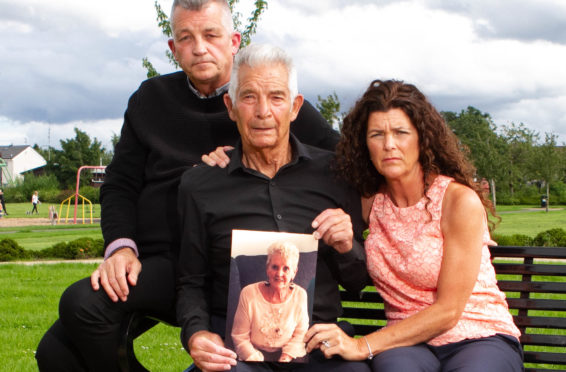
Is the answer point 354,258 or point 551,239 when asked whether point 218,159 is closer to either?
point 354,258

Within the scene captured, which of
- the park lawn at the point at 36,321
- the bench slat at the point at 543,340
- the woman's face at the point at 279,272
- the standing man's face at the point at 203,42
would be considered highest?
the standing man's face at the point at 203,42

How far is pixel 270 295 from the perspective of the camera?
99.5 inches

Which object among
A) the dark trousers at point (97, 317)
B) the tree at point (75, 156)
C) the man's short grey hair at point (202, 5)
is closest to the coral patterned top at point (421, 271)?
the dark trousers at point (97, 317)

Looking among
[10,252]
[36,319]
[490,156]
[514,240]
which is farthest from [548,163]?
[36,319]

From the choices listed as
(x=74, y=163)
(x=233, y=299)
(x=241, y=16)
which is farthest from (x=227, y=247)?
(x=74, y=163)

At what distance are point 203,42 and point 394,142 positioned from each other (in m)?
1.11

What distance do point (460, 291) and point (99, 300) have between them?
1575 mm

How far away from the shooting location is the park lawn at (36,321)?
19.4 feet

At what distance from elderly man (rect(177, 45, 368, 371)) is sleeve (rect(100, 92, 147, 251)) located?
600 mm

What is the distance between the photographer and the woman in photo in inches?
98.1

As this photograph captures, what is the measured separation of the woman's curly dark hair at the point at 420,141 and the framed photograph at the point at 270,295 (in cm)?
50

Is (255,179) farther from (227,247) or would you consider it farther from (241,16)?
(241,16)

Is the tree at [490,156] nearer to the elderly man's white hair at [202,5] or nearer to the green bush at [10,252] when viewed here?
the green bush at [10,252]

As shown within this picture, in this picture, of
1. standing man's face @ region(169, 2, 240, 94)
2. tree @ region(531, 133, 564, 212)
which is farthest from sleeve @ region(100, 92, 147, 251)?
tree @ region(531, 133, 564, 212)
